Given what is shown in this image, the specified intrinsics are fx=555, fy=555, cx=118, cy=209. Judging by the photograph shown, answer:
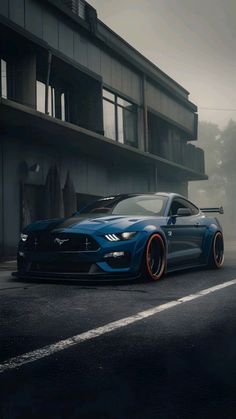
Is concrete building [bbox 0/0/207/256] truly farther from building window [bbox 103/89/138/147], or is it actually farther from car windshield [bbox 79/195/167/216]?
car windshield [bbox 79/195/167/216]

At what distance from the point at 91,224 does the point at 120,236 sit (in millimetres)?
437

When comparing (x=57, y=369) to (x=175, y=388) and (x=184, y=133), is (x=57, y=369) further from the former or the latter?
(x=184, y=133)

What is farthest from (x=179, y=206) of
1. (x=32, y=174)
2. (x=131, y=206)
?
(x=32, y=174)

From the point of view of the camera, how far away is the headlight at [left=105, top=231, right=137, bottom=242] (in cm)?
710

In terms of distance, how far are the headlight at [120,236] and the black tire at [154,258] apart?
301mm

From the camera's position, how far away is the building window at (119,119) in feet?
67.2

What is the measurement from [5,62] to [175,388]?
14.2 meters

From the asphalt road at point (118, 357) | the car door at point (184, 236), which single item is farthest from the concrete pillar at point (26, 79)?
the asphalt road at point (118, 357)

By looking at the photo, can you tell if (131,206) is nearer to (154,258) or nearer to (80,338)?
(154,258)

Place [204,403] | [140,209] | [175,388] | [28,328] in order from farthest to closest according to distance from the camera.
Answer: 1. [140,209]
2. [28,328]
3. [175,388]
4. [204,403]

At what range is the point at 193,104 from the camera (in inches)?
1221

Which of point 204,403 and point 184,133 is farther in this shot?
point 184,133

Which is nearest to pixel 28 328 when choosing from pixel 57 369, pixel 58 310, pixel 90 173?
pixel 58 310

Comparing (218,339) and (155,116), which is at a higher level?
(155,116)
